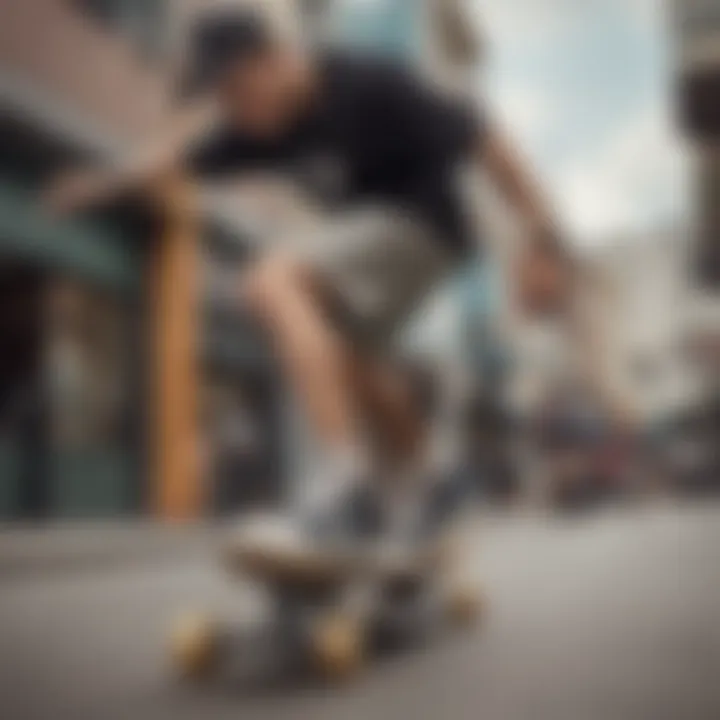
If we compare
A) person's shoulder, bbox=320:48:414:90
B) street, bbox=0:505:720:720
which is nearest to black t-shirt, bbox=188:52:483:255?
person's shoulder, bbox=320:48:414:90

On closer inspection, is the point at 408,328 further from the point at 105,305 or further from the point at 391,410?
the point at 105,305

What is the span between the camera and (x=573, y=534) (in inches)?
28.1

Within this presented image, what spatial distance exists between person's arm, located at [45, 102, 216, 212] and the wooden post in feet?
0.06

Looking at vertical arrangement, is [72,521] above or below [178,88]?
below

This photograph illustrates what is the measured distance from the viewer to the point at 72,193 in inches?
30.2

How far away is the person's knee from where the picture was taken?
0.73 meters

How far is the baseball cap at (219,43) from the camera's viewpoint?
0.77m

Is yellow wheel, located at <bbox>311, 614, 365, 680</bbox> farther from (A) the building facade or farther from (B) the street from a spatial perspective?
(A) the building facade

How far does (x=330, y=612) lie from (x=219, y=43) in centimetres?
44

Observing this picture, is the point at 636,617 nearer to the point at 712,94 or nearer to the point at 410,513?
the point at 410,513

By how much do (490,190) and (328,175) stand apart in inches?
4.8

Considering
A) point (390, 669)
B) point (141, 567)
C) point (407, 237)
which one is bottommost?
point (390, 669)

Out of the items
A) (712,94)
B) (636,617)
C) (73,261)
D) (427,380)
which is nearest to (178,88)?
(73,261)

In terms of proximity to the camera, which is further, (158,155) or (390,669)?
(158,155)
